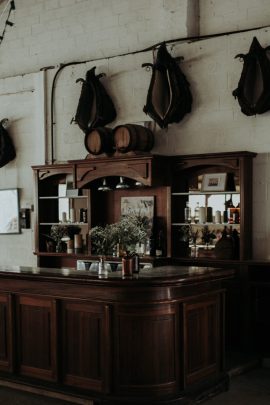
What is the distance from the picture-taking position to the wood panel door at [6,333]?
6203 mm

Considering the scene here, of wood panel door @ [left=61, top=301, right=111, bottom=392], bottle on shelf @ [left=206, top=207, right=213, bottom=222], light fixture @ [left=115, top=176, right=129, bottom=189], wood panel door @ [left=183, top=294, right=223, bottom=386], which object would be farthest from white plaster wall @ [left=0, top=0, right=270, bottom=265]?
A: wood panel door @ [left=61, top=301, right=111, bottom=392]

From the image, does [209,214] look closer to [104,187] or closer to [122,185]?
[122,185]

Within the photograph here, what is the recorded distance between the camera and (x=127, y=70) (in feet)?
28.6

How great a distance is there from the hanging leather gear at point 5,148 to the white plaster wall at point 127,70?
0.13m

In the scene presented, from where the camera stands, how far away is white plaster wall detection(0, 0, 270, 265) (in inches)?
305

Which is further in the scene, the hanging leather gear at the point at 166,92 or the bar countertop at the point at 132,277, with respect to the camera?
the hanging leather gear at the point at 166,92

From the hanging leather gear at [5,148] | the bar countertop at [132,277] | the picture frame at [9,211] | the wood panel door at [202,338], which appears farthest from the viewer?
the picture frame at [9,211]

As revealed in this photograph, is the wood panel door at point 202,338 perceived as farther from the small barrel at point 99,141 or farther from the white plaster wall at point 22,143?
the white plaster wall at point 22,143

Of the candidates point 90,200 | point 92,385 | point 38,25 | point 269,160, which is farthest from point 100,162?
point 92,385

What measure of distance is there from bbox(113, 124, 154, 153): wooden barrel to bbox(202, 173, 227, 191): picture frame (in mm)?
901

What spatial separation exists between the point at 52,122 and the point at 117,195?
1.66 meters

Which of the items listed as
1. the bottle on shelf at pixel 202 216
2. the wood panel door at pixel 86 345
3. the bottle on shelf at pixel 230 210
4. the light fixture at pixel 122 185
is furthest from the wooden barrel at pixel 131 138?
the wood panel door at pixel 86 345

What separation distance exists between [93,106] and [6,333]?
12.2 ft

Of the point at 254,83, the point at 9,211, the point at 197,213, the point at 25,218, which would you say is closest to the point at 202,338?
the point at 197,213
